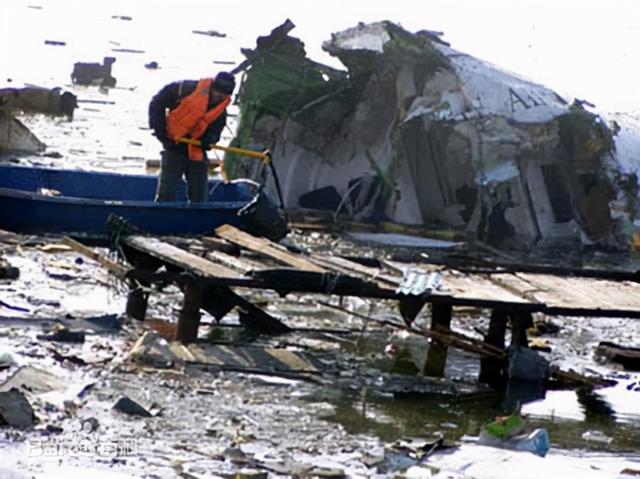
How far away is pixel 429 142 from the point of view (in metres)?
20.3

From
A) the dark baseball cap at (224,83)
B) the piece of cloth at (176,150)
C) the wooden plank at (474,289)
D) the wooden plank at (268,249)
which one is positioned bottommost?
the wooden plank at (268,249)

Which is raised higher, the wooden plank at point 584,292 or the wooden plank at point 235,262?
the wooden plank at point 584,292

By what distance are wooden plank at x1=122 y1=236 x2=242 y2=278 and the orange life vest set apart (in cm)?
318

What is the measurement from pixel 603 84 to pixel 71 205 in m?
20.0

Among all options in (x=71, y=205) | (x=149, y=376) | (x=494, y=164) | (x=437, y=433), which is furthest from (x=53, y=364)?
(x=494, y=164)

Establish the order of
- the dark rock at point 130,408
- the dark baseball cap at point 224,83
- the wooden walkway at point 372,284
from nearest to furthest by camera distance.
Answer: the dark rock at point 130,408
the wooden walkway at point 372,284
the dark baseball cap at point 224,83

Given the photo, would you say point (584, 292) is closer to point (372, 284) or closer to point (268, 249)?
point (372, 284)

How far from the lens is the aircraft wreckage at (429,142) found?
19.3 meters

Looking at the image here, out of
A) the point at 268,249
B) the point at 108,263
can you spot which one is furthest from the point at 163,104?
the point at 108,263

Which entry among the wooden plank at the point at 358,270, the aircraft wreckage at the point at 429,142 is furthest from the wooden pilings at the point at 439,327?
the aircraft wreckage at the point at 429,142

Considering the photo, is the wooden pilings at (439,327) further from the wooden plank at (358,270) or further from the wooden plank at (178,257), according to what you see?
the wooden plank at (178,257)

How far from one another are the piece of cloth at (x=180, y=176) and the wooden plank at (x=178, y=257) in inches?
143

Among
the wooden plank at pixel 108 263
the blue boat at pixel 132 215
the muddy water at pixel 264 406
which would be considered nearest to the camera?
the muddy water at pixel 264 406

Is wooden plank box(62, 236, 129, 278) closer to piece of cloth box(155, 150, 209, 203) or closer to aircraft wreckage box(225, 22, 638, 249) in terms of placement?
piece of cloth box(155, 150, 209, 203)
